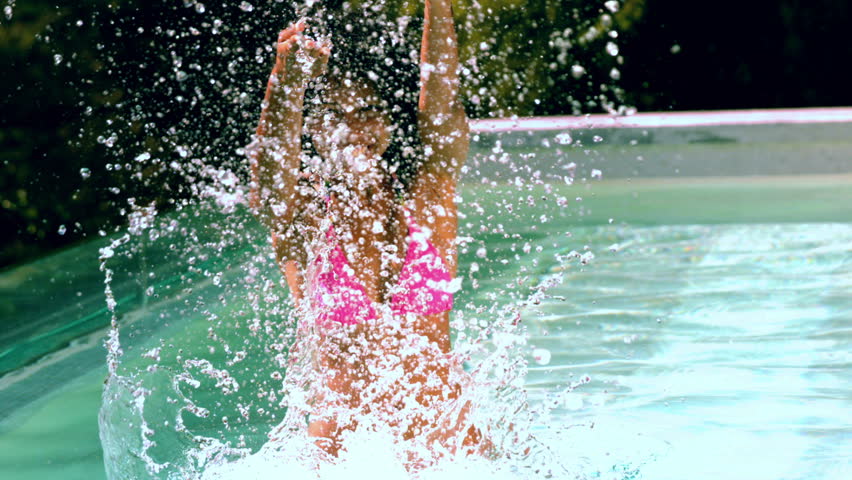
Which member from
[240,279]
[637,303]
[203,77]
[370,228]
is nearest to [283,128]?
[370,228]

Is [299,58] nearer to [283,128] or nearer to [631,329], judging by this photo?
[283,128]

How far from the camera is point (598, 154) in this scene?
809 centimetres

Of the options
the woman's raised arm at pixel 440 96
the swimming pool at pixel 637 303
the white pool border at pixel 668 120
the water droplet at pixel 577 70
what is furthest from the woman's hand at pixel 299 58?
the white pool border at pixel 668 120

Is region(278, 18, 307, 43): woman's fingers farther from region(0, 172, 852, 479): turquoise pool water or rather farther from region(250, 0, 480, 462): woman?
region(0, 172, 852, 479): turquoise pool water

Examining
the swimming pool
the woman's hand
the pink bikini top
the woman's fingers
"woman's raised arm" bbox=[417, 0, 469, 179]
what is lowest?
the swimming pool

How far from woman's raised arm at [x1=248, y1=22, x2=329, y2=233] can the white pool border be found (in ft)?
19.0

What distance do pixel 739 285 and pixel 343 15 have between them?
298cm

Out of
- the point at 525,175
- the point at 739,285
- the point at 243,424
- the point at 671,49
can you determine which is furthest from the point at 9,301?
the point at 671,49

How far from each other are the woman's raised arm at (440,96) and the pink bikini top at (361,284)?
6.5 inches

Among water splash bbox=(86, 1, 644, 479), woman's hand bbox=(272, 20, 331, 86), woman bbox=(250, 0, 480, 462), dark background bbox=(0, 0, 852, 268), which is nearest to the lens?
woman's hand bbox=(272, 20, 331, 86)

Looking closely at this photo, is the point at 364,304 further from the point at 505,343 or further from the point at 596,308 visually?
the point at 596,308

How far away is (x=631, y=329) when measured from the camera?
4320 mm

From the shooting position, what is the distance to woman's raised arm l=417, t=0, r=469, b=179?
2217 mm

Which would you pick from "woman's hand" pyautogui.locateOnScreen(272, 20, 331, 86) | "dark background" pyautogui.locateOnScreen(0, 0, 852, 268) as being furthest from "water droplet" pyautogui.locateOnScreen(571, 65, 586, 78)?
"dark background" pyautogui.locateOnScreen(0, 0, 852, 268)
